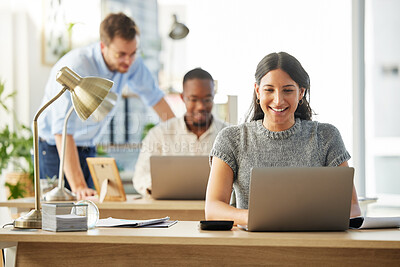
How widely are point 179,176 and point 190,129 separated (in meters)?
0.90

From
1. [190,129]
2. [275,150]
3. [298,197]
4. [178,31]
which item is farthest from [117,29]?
[298,197]

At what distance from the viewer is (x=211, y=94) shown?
13.3 feet

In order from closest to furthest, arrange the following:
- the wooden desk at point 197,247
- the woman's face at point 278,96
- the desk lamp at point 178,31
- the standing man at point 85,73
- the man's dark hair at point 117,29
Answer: the wooden desk at point 197,247 < the woman's face at point 278,96 < the standing man at point 85,73 < the man's dark hair at point 117,29 < the desk lamp at point 178,31

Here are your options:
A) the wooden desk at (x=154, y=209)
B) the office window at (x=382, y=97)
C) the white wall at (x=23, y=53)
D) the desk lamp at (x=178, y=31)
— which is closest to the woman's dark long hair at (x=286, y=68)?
the wooden desk at (x=154, y=209)

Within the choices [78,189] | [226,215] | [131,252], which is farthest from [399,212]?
[131,252]

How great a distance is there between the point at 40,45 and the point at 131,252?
4.32 metres

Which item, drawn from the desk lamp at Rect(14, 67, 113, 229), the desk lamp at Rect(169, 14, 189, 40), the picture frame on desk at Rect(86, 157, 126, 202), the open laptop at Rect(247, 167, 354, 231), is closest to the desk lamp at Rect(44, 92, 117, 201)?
→ the picture frame on desk at Rect(86, 157, 126, 202)

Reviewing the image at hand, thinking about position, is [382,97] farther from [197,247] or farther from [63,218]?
[63,218]

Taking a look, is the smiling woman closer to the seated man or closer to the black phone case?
the black phone case

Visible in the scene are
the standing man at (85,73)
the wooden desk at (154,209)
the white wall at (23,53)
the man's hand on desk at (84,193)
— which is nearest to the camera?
the wooden desk at (154,209)

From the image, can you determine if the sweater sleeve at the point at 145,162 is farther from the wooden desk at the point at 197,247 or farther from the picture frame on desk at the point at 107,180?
the wooden desk at the point at 197,247

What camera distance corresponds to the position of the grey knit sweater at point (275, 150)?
95.2 inches

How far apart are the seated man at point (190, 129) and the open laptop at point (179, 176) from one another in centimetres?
69

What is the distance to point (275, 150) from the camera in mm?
2430
